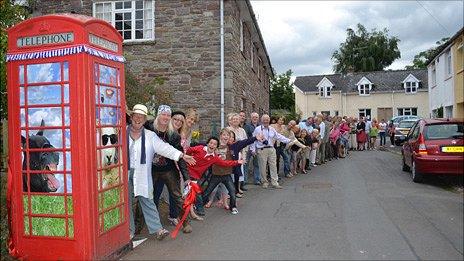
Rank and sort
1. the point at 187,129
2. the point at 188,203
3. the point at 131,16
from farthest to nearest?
the point at 131,16 → the point at 187,129 → the point at 188,203

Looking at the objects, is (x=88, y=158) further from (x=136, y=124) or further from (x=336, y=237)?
(x=336, y=237)

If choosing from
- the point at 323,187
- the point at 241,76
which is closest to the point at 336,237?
the point at 323,187

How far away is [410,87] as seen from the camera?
53.5 meters

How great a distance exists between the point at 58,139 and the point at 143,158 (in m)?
1.33

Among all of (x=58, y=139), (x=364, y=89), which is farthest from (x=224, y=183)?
(x=364, y=89)

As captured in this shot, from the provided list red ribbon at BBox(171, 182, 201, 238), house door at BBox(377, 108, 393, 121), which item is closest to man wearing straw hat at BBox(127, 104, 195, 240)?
red ribbon at BBox(171, 182, 201, 238)

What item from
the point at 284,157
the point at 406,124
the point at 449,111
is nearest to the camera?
the point at 284,157

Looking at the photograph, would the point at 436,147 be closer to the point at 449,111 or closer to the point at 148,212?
the point at 148,212

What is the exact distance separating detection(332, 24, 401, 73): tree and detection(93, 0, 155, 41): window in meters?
54.9

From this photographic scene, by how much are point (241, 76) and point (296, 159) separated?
4.43m

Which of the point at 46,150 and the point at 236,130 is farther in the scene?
the point at 236,130

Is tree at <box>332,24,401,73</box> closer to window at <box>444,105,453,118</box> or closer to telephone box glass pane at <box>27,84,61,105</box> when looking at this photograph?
window at <box>444,105,453,118</box>

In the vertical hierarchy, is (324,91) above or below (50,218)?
above

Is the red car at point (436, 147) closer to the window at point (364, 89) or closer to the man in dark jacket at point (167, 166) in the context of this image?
the man in dark jacket at point (167, 166)
